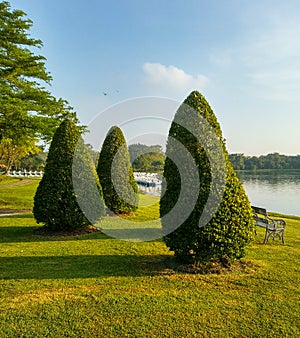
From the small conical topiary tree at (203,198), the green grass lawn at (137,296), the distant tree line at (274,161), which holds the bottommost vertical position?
the green grass lawn at (137,296)

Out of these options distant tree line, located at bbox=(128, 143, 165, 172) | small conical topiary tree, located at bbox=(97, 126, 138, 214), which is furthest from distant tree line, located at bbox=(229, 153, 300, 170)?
small conical topiary tree, located at bbox=(97, 126, 138, 214)

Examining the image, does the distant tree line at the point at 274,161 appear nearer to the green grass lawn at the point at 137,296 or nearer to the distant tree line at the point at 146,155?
the distant tree line at the point at 146,155

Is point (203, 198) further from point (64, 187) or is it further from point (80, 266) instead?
point (64, 187)

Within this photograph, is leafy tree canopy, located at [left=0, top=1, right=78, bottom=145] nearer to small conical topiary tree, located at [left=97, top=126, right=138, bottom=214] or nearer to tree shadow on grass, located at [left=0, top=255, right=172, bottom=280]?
small conical topiary tree, located at [left=97, top=126, right=138, bottom=214]

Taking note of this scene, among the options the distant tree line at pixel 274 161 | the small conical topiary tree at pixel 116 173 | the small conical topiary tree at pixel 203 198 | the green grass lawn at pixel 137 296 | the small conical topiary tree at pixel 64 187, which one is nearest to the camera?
the green grass lawn at pixel 137 296

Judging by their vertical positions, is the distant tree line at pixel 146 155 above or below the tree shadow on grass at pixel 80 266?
above

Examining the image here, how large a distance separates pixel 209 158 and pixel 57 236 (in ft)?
17.7

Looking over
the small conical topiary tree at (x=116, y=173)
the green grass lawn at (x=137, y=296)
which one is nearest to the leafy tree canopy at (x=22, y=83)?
the small conical topiary tree at (x=116, y=173)

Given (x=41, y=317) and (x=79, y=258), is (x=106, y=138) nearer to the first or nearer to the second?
(x=79, y=258)

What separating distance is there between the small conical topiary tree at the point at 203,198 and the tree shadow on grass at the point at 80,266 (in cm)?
76

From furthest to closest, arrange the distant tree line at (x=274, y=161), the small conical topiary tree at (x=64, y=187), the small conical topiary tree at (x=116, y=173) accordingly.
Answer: the distant tree line at (x=274, y=161) < the small conical topiary tree at (x=116, y=173) < the small conical topiary tree at (x=64, y=187)

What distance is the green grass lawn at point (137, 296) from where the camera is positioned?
3818mm

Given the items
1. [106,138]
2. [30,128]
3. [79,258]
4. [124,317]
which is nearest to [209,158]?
[124,317]

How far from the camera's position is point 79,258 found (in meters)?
6.76
